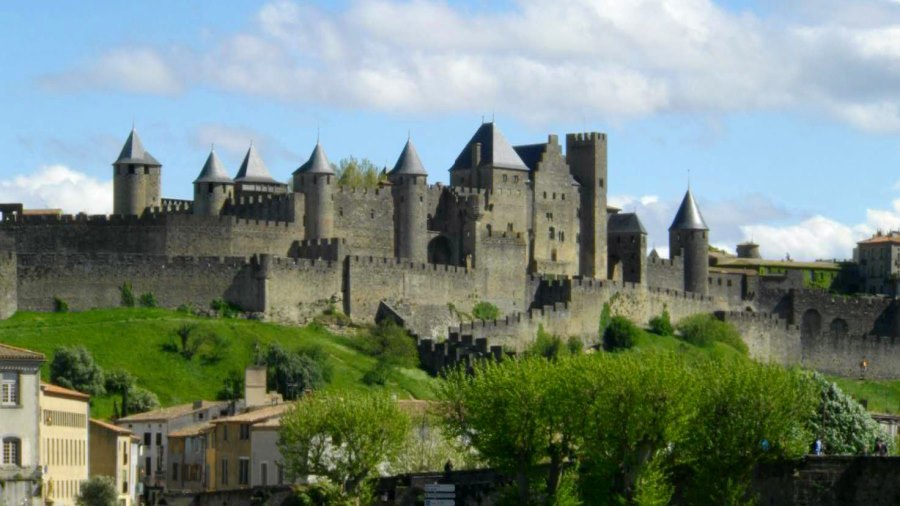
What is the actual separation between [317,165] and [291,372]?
1994 centimetres

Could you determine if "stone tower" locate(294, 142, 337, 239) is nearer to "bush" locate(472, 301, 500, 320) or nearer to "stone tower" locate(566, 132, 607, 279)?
→ "bush" locate(472, 301, 500, 320)

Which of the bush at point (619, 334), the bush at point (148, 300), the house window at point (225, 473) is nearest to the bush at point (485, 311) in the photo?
the bush at point (619, 334)

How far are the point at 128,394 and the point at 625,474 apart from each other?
34645 millimetres

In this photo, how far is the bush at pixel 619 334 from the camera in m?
120

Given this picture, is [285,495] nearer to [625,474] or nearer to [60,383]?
[625,474]

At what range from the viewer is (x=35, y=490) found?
242ft

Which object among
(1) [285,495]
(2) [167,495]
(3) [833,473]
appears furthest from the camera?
(2) [167,495]

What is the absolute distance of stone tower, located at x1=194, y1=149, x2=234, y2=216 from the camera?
4589 inches

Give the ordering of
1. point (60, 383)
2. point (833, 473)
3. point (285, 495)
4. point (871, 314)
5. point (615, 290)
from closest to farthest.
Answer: point (833, 473) → point (285, 495) → point (60, 383) → point (615, 290) → point (871, 314)

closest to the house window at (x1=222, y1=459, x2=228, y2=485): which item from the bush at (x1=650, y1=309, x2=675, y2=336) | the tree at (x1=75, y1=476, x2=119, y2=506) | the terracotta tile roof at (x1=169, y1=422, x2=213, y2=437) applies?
the terracotta tile roof at (x1=169, y1=422, x2=213, y2=437)

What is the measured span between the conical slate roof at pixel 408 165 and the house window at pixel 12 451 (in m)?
47.6

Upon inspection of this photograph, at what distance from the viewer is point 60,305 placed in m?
106

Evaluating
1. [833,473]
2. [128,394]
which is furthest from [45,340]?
[833,473]

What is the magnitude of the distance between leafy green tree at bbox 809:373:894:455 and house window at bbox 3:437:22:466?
79.1ft
